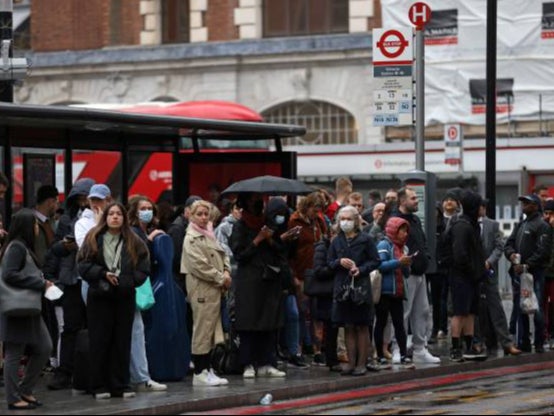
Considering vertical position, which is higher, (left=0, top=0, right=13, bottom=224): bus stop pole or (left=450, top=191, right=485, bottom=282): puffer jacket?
(left=0, top=0, right=13, bottom=224): bus stop pole

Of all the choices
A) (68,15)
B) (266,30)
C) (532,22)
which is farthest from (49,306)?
(68,15)

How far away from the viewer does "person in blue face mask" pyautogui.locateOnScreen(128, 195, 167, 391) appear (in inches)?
658

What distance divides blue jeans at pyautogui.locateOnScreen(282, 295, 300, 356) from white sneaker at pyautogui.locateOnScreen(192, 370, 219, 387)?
2255mm

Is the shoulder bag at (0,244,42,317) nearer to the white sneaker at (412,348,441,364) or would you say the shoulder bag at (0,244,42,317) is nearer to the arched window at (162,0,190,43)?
the white sneaker at (412,348,441,364)

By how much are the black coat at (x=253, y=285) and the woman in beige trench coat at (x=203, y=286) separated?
1.79 feet

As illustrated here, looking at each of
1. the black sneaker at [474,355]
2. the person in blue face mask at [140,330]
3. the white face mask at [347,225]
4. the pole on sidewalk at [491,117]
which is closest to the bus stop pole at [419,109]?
the pole on sidewalk at [491,117]

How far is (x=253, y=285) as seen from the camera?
1784 centimetres

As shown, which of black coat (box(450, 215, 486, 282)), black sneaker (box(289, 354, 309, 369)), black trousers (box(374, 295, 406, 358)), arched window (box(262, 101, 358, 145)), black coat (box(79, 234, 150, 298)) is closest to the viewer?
black coat (box(79, 234, 150, 298))

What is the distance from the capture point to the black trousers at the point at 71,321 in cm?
1675

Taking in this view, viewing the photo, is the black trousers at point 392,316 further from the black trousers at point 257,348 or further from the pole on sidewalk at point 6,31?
the pole on sidewalk at point 6,31

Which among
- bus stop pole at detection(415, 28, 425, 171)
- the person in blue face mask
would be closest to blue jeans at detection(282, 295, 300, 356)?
the person in blue face mask

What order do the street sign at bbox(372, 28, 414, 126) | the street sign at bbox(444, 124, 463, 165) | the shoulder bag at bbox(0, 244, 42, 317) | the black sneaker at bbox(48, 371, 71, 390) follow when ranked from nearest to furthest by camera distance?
the shoulder bag at bbox(0, 244, 42, 317) → the black sneaker at bbox(48, 371, 71, 390) → the street sign at bbox(372, 28, 414, 126) → the street sign at bbox(444, 124, 463, 165)

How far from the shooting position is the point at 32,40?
52.0 meters

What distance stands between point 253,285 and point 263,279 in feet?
0.40
